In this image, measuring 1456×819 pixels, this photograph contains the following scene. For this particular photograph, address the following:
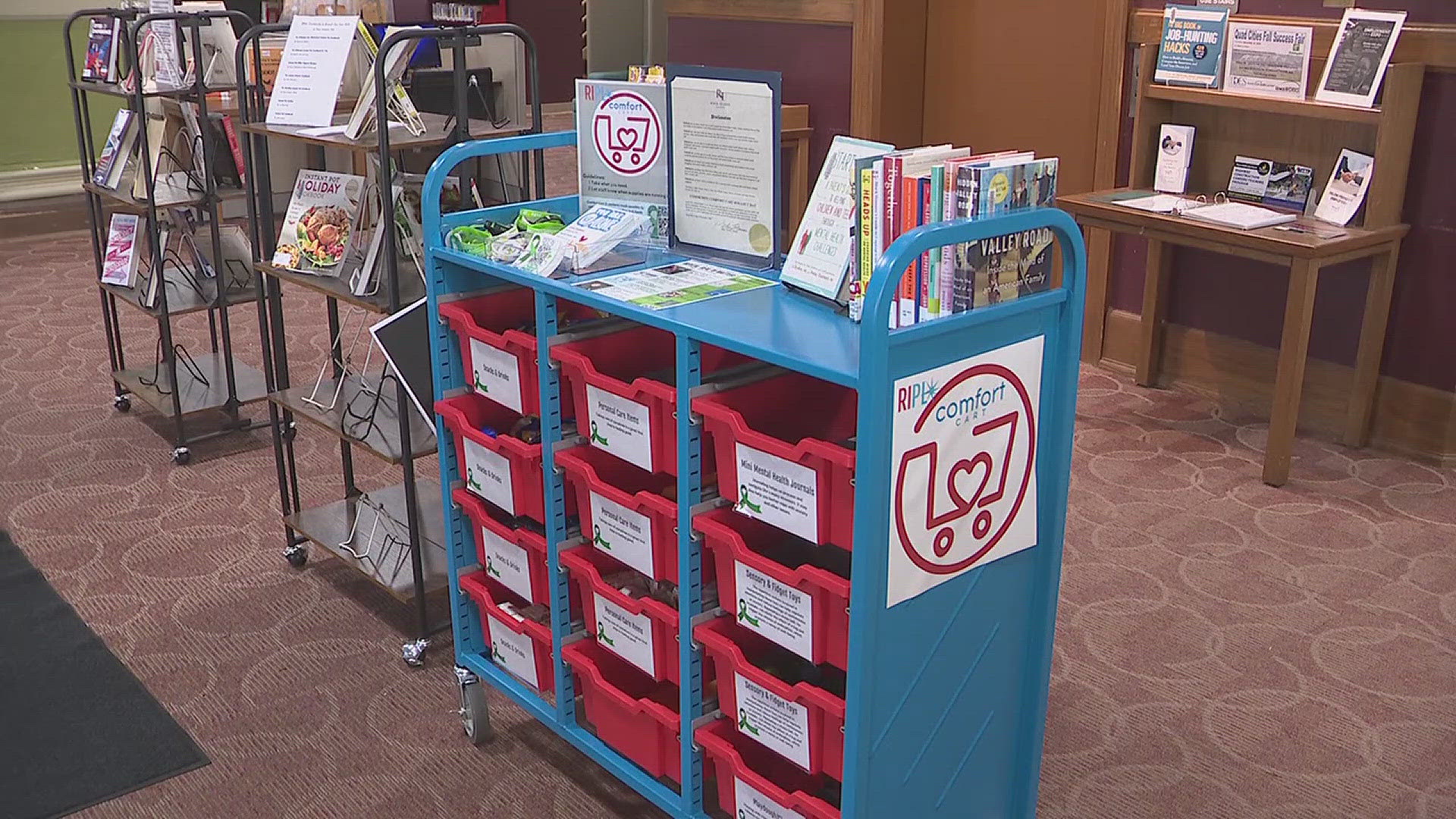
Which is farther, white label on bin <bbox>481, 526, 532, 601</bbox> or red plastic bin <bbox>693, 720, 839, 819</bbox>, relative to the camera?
white label on bin <bbox>481, 526, 532, 601</bbox>

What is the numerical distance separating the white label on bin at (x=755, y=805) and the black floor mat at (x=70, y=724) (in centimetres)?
113

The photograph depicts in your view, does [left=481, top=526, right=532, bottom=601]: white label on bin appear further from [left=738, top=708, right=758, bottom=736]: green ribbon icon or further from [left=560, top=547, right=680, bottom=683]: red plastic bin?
[left=738, top=708, right=758, bottom=736]: green ribbon icon

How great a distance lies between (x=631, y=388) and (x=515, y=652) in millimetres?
729

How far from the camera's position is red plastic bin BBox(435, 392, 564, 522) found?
229cm

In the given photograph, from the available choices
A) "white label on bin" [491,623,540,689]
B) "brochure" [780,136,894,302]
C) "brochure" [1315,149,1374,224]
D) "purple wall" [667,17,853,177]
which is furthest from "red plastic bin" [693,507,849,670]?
"purple wall" [667,17,853,177]

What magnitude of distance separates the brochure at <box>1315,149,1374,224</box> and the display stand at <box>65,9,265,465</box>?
318 cm

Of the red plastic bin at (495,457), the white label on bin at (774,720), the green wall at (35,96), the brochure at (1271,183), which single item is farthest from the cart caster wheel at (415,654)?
the green wall at (35,96)

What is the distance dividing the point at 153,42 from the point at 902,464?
294 cm

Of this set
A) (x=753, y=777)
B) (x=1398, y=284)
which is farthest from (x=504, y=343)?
(x=1398, y=284)

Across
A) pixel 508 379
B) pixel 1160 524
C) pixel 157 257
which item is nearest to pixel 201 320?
pixel 157 257

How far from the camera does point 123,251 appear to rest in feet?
13.0

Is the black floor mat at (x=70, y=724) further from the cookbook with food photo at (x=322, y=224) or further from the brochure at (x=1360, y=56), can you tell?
the brochure at (x=1360, y=56)

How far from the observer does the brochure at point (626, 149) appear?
221 cm

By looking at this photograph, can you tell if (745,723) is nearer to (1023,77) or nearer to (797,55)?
(1023,77)
